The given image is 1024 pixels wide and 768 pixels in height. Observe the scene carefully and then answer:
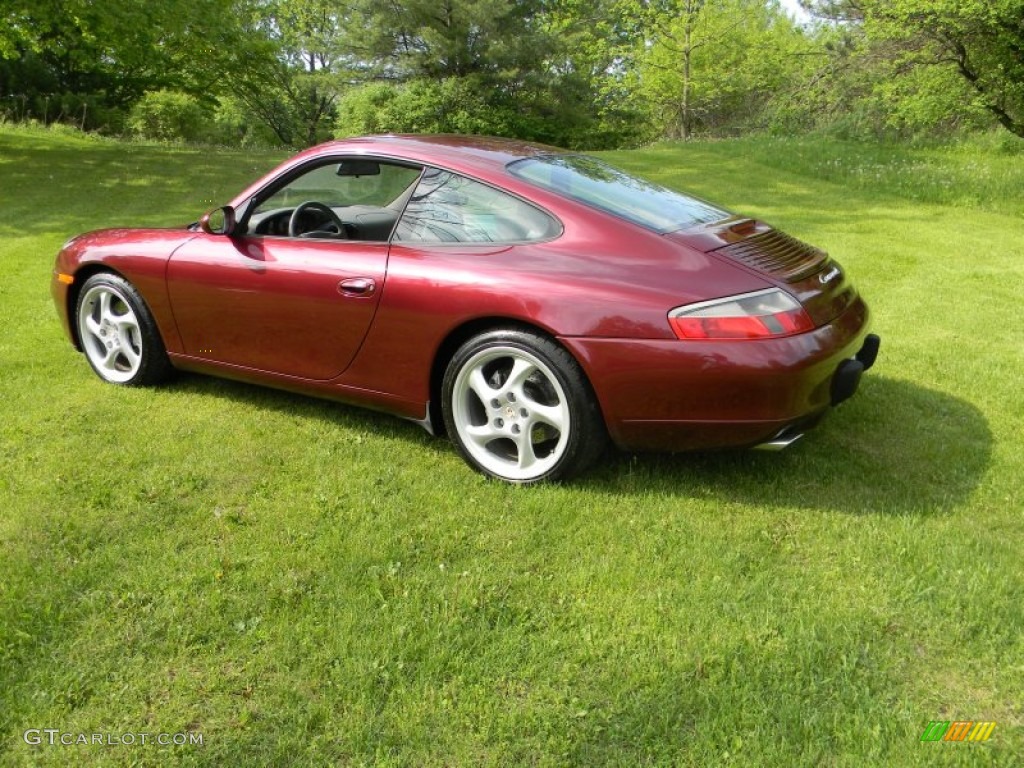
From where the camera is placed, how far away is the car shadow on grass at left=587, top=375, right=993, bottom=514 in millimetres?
3215

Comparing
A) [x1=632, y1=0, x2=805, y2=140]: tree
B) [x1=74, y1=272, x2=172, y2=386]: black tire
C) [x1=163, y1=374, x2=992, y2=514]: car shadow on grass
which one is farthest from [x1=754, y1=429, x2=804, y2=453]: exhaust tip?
[x1=632, y1=0, x2=805, y2=140]: tree

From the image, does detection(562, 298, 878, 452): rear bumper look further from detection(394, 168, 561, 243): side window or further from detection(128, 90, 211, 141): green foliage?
detection(128, 90, 211, 141): green foliage

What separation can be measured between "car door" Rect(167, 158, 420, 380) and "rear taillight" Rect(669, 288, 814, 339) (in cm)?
127

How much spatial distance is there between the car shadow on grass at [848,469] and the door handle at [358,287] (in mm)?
1200

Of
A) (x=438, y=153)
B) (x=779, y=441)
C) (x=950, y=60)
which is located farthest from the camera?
(x=950, y=60)

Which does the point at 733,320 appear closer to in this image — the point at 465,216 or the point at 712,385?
the point at 712,385

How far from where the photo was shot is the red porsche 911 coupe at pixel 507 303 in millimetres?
2947

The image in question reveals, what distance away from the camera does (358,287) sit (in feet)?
11.3

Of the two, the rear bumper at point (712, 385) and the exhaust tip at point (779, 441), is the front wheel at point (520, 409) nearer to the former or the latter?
the rear bumper at point (712, 385)

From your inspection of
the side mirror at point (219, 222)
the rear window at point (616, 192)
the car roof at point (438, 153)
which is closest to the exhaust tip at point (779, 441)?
the rear window at point (616, 192)

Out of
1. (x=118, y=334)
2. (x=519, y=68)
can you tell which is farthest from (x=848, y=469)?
(x=519, y=68)

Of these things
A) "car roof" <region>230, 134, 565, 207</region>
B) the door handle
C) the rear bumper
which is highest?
"car roof" <region>230, 134, 565, 207</region>

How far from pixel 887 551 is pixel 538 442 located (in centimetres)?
133

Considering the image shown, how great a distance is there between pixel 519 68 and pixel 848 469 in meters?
29.7
